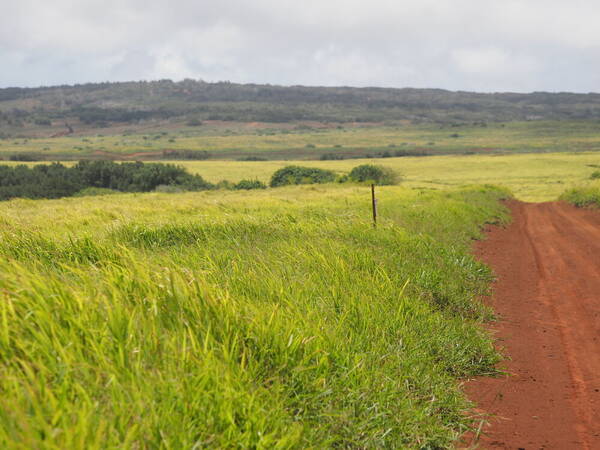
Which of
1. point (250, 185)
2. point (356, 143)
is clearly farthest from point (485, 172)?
point (356, 143)

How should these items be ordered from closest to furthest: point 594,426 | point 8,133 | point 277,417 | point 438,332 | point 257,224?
point 277,417, point 594,426, point 438,332, point 257,224, point 8,133

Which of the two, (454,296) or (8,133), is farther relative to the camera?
(8,133)

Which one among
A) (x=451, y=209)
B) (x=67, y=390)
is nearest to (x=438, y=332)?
(x=67, y=390)

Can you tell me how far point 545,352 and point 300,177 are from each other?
5112cm

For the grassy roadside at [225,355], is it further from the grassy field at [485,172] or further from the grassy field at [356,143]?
the grassy field at [356,143]

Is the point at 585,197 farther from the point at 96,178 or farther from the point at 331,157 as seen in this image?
the point at 331,157

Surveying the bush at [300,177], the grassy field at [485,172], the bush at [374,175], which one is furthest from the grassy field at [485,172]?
the bush at [300,177]

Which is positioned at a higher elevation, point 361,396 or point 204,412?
point 204,412

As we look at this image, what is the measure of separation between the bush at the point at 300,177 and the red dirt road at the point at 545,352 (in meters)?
43.7

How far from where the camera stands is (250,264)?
6391 mm

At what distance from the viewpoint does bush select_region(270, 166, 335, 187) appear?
56.6 meters

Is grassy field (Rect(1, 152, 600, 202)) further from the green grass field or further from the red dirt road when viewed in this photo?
the green grass field

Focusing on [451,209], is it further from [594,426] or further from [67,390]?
[67,390]

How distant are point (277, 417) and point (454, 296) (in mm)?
4575
